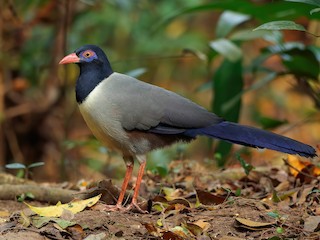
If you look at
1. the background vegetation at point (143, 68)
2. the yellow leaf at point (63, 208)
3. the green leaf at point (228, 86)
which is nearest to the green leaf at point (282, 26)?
the background vegetation at point (143, 68)

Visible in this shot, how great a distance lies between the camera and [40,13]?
7.48m

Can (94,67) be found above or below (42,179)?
above

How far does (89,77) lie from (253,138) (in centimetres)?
109

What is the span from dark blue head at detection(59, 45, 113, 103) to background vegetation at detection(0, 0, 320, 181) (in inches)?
40.5

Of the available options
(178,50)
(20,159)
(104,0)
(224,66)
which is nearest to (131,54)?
(178,50)

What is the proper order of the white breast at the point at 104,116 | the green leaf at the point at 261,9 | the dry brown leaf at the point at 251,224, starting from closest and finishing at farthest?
the dry brown leaf at the point at 251,224 → the white breast at the point at 104,116 → the green leaf at the point at 261,9

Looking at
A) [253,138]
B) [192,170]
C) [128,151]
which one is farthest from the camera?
[192,170]

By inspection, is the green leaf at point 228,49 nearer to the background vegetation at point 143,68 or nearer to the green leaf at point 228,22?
the background vegetation at point 143,68

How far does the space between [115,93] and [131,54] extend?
5.57 metres

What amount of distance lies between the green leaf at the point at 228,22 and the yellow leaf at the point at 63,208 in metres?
2.73

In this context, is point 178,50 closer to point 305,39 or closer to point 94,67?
point 305,39

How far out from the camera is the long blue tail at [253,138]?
366 cm

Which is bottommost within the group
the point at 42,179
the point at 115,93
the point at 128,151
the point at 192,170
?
the point at 42,179

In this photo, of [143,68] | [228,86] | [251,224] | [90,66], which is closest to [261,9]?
[228,86]
